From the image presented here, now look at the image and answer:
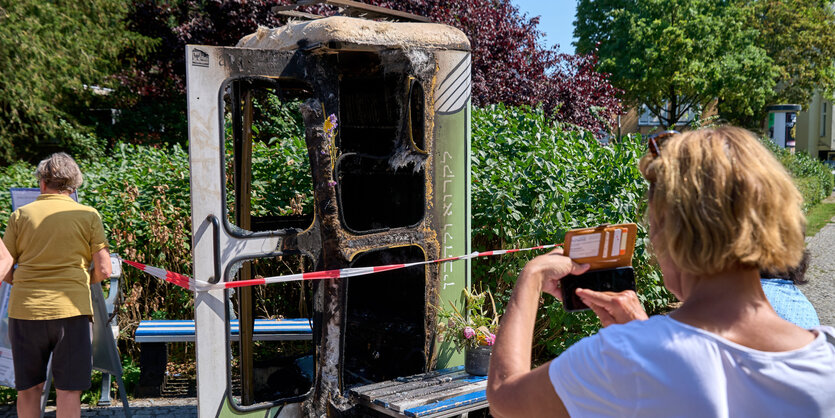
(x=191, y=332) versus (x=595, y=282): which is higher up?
(x=595, y=282)

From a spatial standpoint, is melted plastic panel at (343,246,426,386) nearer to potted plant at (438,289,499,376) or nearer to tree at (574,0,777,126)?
potted plant at (438,289,499,376)

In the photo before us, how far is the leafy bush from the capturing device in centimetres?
462

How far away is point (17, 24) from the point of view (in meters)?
9.62

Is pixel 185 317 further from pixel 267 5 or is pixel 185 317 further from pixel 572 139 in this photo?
pixel 267 5

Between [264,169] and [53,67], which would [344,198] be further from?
[53,67]

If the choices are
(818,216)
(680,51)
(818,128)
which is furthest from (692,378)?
(818,128)

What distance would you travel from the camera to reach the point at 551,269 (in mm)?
1614

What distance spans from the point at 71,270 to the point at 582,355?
3546 mm

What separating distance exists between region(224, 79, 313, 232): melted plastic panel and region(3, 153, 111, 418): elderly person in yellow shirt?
0.92 m

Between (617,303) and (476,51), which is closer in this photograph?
(617,303)

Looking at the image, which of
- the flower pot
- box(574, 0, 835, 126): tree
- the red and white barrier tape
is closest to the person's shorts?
the red and white barrier tape

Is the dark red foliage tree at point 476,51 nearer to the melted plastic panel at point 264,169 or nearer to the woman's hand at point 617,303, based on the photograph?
the melted plastic panel at point 264,169

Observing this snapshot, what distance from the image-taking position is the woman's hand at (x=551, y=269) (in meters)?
1.59

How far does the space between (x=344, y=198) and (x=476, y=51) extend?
5697 mm
